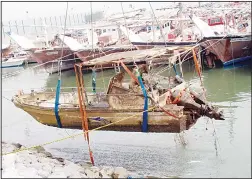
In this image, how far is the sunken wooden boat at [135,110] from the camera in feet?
33.6

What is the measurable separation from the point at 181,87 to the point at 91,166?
361cm

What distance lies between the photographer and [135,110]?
34.4 ft

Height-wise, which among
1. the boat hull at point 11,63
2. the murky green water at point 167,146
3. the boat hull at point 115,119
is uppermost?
the boat hull at point 11,63

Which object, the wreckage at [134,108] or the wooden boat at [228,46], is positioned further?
the wooden boat at [228,46]

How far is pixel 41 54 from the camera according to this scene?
34188 mm

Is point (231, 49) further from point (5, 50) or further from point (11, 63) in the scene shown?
point (5, 50)

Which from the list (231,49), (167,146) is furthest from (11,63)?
(167,146)

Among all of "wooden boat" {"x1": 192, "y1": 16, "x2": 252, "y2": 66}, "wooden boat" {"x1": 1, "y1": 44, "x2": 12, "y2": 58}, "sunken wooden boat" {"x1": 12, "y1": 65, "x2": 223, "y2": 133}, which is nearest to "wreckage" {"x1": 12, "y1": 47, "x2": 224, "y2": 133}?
"sunken wooden boat" {"x1": 12, "y1": 65, "x2": 223, "y2": 133}

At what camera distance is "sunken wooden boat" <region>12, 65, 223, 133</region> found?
10.2m

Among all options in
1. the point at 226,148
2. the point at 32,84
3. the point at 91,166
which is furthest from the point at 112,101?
the point at 32,84

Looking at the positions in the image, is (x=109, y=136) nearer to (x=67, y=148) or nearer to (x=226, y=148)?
(x=67, y=148)

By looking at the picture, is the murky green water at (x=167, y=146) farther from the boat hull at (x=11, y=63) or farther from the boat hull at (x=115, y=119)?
the boat hull at (x=11, y=63)

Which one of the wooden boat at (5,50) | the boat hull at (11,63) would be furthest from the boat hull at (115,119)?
the wooden boat at (5,50)

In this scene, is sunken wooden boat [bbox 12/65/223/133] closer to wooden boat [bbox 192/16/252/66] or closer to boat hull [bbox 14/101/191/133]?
boat hull [bbox 14/101/191/133]
